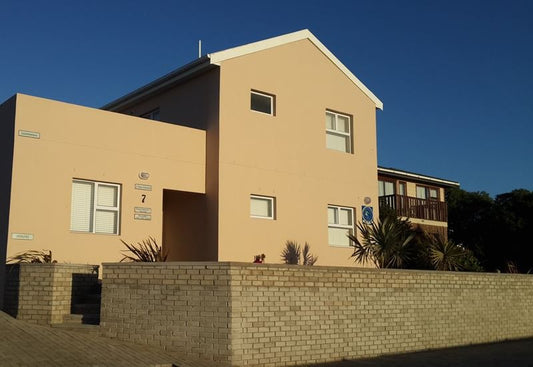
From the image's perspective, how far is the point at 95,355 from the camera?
10.3 m

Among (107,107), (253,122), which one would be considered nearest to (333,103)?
(253,122)

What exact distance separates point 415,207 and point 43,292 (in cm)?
2024

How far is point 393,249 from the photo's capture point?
670 inches

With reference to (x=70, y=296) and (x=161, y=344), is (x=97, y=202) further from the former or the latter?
(x=161, y=344)

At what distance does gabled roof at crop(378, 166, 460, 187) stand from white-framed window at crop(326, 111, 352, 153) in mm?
10478

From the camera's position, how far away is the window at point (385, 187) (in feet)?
104

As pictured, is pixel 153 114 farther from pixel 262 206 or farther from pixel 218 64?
pixel 262 206

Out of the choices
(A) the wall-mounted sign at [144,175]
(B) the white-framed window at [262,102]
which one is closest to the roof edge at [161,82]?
(B) the white-framed window at [262,102]

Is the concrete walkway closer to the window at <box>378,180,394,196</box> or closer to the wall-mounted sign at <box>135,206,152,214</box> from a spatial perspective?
the wall-mounted sign at <box>135,206,152,214</box>

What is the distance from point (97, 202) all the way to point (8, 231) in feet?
7.62

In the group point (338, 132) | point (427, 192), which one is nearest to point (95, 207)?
point (338, 132)

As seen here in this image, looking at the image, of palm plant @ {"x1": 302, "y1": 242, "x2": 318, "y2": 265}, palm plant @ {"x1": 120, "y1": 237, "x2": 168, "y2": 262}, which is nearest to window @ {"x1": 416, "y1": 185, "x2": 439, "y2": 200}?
palm plant @ {"x1": 302, "y1": 242, "x2": 318, "y2": 265}

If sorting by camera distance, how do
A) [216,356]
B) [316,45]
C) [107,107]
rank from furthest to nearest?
[107,107]
[316,45]
[216,356]

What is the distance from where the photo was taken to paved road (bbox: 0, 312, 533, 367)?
9.84 meters
